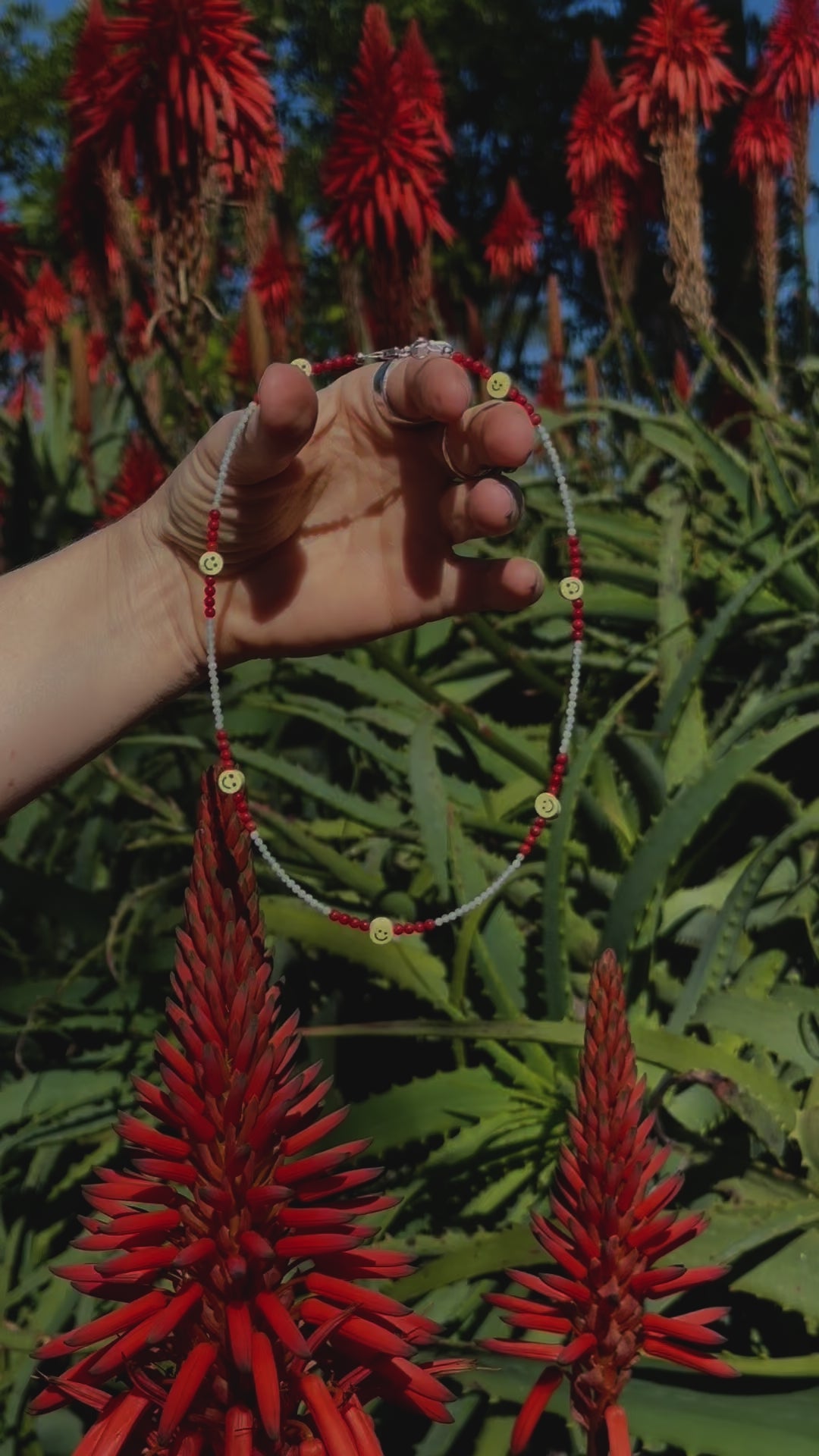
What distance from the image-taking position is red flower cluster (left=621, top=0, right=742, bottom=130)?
2.88 meters

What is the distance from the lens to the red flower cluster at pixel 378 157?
238cm

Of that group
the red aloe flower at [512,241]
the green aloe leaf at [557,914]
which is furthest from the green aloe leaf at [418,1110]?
the red aloe flower at [512,241]

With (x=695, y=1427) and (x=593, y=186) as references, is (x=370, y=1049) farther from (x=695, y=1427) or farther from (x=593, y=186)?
(x=593, y=186)

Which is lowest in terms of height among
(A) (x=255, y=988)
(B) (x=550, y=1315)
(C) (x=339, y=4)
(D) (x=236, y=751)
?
(D) (x=236, y=751)

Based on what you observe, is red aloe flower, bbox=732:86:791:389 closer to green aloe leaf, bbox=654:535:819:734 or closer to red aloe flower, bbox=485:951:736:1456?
green aloe leaf, bbox=654:535:819:734

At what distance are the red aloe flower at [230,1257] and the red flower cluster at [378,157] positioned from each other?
1.93m

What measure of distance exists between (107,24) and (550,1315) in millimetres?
2434

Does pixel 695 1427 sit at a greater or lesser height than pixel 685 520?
lesser

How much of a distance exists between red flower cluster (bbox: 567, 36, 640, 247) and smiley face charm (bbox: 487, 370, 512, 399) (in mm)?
2057

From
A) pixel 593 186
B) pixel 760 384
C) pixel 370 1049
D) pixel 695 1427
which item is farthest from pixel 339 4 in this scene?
pixel 695 1427

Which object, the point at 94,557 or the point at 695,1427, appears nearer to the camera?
the point at 695,1427

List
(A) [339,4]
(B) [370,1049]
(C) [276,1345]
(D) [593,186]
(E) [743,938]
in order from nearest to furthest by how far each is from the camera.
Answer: (C) [276,1345] → (E) [743,938] → (B) [370,1049] → (D) [593,186] → (A) [339,4]

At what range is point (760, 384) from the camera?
2.52 m

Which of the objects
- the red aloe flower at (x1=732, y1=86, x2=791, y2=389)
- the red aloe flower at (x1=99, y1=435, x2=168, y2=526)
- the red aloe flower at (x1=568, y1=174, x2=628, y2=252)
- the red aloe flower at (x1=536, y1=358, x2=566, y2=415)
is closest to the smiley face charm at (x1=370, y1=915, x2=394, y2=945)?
the red aloe flower at (x1=99, y1=435, x2=168, y2=526)
